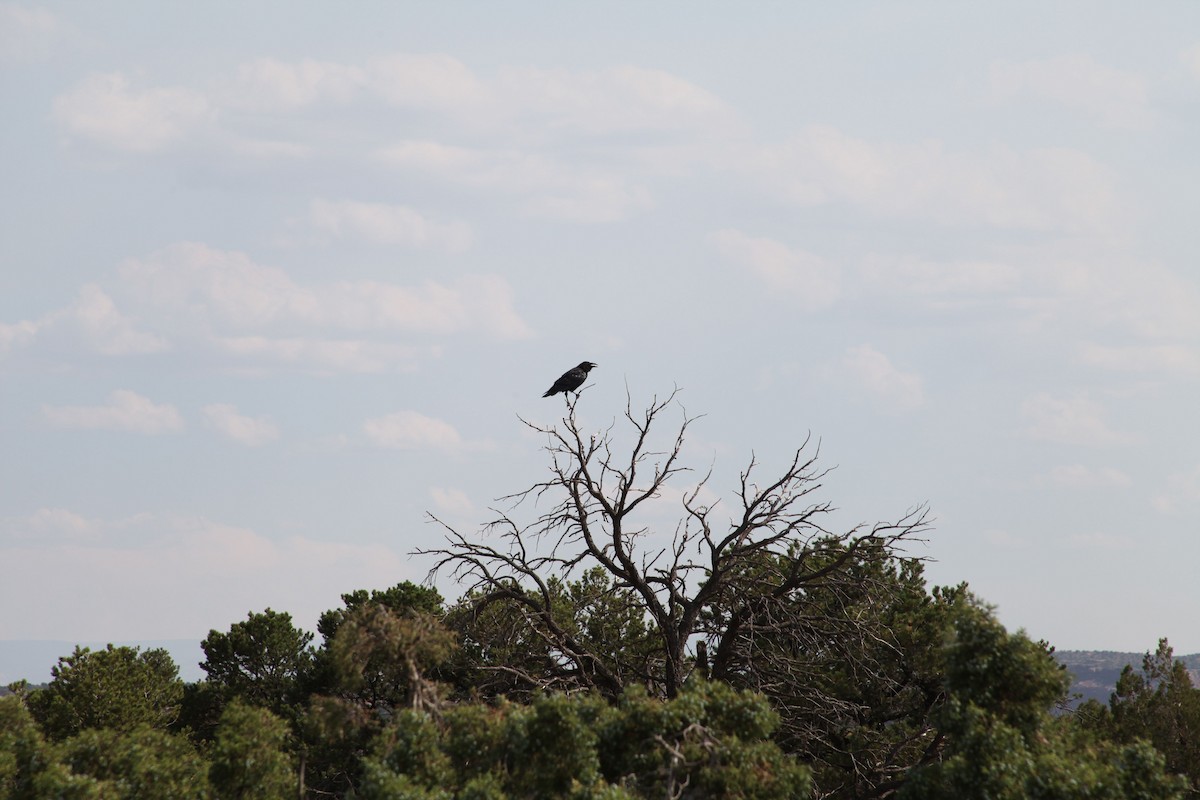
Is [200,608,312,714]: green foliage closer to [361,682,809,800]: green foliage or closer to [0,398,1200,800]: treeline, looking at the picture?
[0,398,1200,800]: treeline

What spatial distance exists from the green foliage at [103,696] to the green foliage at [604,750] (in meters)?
18.1

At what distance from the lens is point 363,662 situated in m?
17.5

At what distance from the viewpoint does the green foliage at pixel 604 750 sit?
1560 centimetres

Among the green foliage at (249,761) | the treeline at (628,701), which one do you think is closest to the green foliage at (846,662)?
the treeline at (628,701)

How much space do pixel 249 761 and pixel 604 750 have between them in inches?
217

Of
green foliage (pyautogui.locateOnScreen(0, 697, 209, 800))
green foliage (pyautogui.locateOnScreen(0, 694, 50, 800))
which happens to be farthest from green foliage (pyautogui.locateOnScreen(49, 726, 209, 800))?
green foliage (pyautogui.locateOnScreen(0, 694, 50, 800))

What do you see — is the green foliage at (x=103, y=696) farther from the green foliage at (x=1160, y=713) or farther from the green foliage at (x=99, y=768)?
the green foliage at (x=1160, y=713)

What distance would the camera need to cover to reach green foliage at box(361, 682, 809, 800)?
15.6 meters

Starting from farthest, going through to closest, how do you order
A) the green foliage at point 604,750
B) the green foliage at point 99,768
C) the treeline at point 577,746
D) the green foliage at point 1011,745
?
the green foliage at point 99,768 < the green foliage at point 604,750 < the treeline at point 577,746 < the green foliage at point 1011,745

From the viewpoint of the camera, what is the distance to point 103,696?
107 ft

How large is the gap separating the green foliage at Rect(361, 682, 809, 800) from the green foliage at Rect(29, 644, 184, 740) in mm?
18076

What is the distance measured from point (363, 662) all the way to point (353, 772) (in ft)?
35.5

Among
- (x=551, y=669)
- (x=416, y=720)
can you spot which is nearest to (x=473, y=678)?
(x=551, y=669)

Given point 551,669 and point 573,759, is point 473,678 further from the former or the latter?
point 573,759
